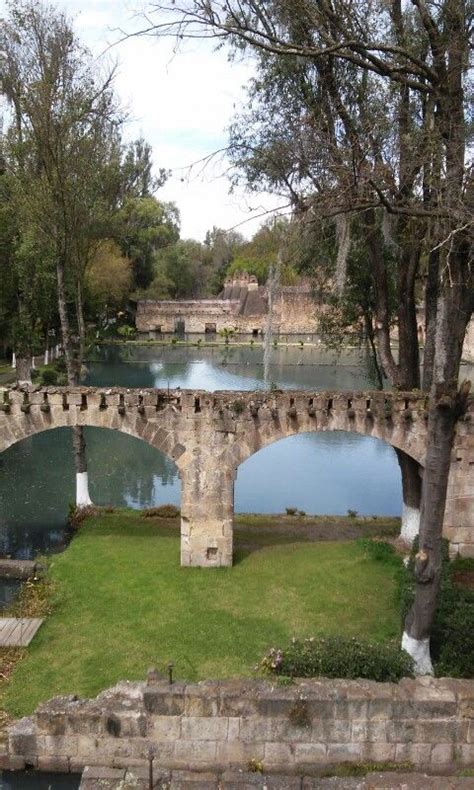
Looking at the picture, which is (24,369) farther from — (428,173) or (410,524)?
(428,173)

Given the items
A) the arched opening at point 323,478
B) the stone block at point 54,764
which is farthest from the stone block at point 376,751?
the arched opening at point 323,478

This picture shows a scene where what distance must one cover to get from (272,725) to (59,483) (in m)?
14.0

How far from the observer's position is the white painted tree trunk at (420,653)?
Result: 8.39 meters

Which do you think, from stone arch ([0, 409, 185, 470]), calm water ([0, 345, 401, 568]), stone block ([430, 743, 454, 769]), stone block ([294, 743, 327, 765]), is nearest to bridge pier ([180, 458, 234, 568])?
stone arch ([0, 409, 185, 470])

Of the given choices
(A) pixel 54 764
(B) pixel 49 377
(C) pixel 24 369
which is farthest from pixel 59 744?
(B) pixel 49 377

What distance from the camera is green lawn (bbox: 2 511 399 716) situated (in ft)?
30.1

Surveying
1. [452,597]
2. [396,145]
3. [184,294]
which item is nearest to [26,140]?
[396,145]

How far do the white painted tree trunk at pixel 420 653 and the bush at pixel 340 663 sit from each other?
22.5 inches

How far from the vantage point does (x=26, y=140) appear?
16047 millimetres

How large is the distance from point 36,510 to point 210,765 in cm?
1155

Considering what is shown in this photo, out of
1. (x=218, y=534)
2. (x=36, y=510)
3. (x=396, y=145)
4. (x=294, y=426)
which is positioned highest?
(x=396, y=145)

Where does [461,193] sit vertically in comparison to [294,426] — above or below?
above

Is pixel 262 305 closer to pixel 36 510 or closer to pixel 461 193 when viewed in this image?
pixel 36 510

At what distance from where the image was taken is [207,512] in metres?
12.5
